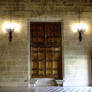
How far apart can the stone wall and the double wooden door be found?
31 cm

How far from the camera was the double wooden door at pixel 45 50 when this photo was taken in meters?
7.77

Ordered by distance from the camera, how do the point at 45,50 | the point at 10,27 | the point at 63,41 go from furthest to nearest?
1. the point at 45,50
2. the point at 63,41
3. the point at 10,27

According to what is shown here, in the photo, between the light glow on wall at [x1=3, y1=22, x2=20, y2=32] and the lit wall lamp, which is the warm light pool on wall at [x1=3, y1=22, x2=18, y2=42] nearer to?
the light glow on wall at [x1=3, y1=22, x2=20, y2=32]

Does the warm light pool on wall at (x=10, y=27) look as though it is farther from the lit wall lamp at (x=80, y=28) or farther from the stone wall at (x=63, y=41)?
the lit wall lamp at (x=80, y=28)

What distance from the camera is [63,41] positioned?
7.64m

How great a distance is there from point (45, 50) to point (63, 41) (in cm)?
80

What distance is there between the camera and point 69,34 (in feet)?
25.0

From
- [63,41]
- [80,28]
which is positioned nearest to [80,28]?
[80,28]

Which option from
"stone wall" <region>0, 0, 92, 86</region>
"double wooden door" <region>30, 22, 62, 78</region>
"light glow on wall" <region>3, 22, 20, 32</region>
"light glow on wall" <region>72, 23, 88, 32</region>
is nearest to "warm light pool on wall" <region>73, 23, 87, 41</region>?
"light glow on wall" <region>72, 23, 88, 32</region>

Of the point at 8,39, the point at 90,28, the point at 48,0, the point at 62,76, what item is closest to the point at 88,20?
the point at 90,28

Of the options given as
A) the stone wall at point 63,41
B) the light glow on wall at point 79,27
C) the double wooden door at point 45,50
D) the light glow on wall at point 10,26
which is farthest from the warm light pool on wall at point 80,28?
the light glow on wall at point 10,26

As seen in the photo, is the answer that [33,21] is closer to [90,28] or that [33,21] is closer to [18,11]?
[18,11]

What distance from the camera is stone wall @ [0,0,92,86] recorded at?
7.47 metres

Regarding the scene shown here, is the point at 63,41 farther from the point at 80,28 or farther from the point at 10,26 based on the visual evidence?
the point at 10,26
